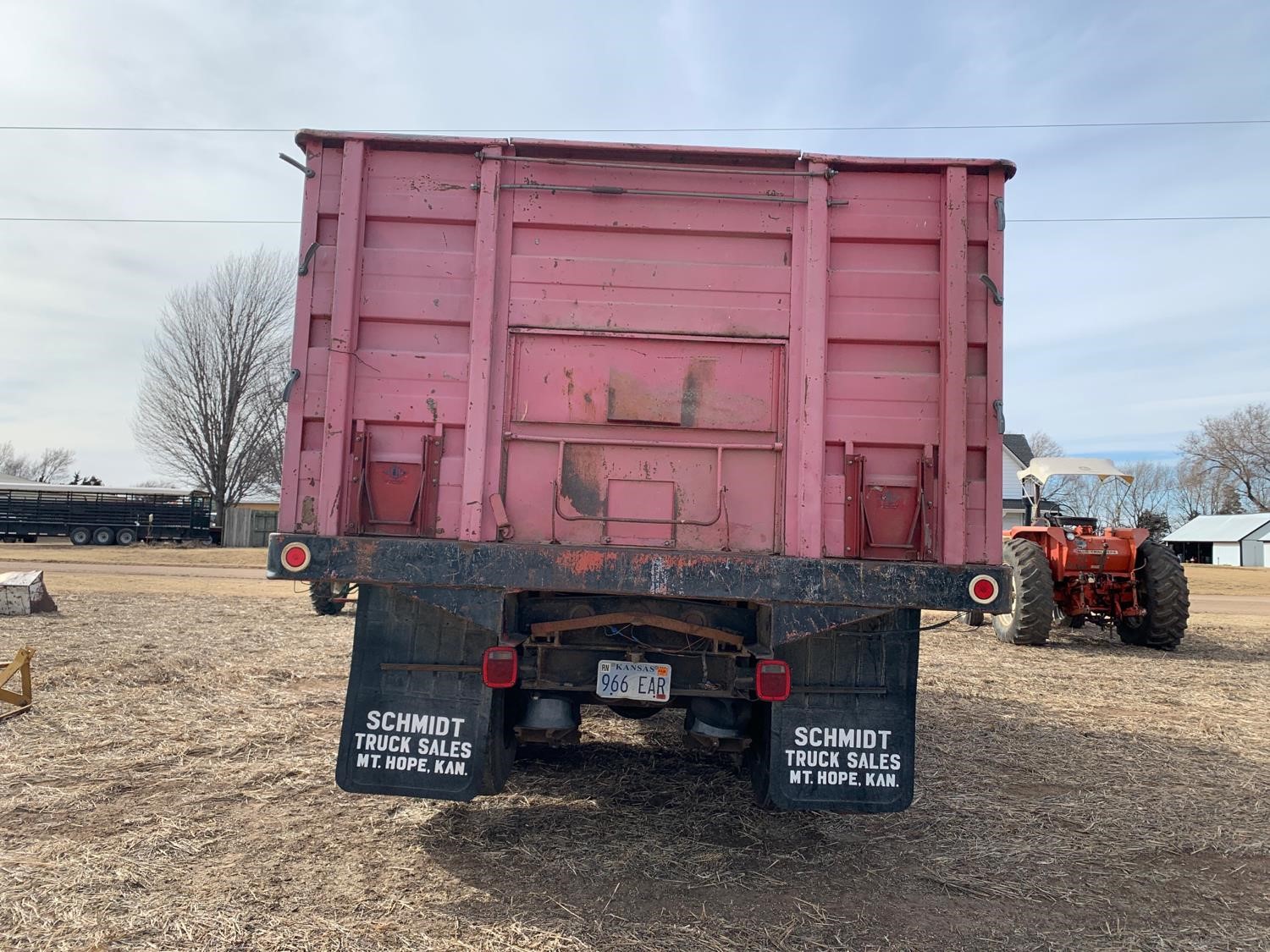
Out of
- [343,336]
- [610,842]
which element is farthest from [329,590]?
[610,842]

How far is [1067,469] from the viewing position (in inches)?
491

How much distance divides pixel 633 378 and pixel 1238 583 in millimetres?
31286

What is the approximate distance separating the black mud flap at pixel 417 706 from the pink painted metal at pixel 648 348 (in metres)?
0.46

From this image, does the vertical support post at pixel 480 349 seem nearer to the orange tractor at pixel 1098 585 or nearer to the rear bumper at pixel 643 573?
the rear bumper at pixel 643 573

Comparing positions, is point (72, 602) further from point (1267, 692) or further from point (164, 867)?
point (1267, 692)

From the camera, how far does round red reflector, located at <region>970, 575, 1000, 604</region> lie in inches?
140

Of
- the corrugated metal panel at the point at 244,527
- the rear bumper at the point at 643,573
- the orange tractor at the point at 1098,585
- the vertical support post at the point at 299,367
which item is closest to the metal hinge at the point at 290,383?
the vertical support post at the point at 299,367

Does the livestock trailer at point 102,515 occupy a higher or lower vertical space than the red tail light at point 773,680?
higher

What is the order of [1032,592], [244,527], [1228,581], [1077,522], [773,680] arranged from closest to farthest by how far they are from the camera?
[773,680]
[1032,592]
[1077,522]
[1228,581]
[244,527]

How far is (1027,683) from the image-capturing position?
884 cm

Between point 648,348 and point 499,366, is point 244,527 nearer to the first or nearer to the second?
point 499,366

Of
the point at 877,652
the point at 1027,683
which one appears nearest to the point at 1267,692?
the point at 1027,683

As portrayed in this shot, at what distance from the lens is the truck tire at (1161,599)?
11102mm

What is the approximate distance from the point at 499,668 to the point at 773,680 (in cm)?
116
